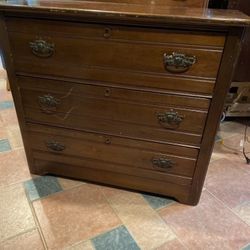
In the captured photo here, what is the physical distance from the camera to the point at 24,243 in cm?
109

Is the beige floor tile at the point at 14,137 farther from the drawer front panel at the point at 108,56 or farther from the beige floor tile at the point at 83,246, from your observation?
the beige floor tile at the point at 83,246

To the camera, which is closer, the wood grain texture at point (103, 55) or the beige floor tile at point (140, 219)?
the wood grain texture at point (103, 55)

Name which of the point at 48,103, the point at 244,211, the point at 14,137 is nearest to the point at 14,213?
the point at 48,103

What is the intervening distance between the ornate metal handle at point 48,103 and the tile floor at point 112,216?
47 centimetres

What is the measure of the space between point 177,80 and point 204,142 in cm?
31

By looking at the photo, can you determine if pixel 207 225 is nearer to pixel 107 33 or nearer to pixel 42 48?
pixel 107 33

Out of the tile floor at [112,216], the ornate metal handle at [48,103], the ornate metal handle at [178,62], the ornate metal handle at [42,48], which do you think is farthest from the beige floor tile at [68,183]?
the ornate metal handle at [178,62]

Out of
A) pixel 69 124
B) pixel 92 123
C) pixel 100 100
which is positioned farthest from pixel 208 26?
pixel 69 124

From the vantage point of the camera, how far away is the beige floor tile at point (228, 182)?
1368 millimetres

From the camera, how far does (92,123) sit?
1175mm

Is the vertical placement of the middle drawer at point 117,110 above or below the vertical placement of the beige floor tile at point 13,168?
above

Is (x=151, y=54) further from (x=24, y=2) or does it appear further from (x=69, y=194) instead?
(x=69, y=194)

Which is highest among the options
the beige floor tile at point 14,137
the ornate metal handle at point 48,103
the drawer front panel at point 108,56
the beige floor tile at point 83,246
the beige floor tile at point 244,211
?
the drawer front panel at point 108,56

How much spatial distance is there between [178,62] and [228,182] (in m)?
0.91
